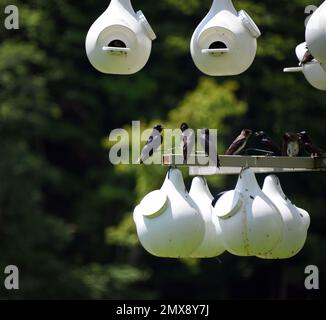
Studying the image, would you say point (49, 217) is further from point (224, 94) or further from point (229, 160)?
point (229, 160)

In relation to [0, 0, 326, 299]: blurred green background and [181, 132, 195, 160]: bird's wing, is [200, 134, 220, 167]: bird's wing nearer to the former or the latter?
[181, 132, 195, 160]: bird's wing

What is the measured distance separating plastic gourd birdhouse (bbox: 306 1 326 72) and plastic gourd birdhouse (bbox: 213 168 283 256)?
65 centimetres

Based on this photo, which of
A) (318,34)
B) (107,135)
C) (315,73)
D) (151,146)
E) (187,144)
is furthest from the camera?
(107,135)

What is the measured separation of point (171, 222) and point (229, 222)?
0.27 meters

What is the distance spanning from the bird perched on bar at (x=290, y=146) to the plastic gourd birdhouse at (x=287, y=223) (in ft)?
0.52

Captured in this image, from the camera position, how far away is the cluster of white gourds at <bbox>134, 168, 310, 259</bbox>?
24.3ft

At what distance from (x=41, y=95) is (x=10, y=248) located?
6.89ft

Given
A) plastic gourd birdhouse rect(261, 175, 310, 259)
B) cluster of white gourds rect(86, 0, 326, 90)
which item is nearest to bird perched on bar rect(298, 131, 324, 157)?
plastic gourd birdhouse rect(261, 175, 310, 259)

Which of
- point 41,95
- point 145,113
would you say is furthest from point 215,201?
point 145,113

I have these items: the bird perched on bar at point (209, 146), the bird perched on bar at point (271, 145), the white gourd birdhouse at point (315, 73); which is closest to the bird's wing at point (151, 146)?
the bird perched on bar at point (209, 146)

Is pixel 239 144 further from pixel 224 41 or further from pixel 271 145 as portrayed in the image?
pixel 224 41

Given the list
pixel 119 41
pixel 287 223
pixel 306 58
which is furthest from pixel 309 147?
pixel 119 41

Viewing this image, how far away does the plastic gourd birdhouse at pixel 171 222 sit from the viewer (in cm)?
741

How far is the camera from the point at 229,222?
7414 mm
